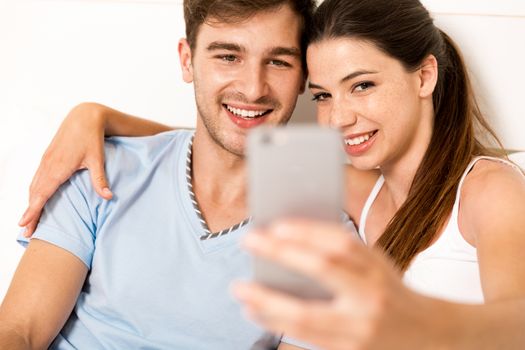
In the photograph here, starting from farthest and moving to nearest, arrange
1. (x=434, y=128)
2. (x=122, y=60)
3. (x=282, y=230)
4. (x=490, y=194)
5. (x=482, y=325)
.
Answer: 1. (x=122, y=60)
2. (x=434, y=128)
3. (x=490, y=194)
4. (x=482, y=325)
5. (x=282, y=230)

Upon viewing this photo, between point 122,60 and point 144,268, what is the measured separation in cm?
68

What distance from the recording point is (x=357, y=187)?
56.9 inches

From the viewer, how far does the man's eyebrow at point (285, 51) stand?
1.29 meters

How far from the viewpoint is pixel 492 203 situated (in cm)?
103

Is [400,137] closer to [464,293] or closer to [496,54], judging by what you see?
[464,293]

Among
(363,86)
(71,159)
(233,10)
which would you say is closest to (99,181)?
(71,159)

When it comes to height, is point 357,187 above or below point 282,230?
below

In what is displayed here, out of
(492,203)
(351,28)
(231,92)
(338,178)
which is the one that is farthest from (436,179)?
(338,178)

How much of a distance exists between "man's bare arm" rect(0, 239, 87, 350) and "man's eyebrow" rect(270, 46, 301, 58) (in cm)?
55

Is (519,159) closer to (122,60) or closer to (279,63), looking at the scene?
(279,63)

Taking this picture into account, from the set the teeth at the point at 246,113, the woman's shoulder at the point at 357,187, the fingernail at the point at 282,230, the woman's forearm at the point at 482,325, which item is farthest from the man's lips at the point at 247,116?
the fingernail at the point at 282,230

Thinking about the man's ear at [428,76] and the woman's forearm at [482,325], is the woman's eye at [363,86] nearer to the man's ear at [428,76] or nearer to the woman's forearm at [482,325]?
Answer: the man's ear at [428,76]

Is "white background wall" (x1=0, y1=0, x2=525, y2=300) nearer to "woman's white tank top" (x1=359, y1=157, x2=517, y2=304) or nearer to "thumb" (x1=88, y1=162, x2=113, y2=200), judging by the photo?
"thumb" (x1=88, y1=162, x2=113, y2=200)

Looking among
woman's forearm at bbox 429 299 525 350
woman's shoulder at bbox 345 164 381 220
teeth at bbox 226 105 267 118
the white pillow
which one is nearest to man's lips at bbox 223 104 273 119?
teeth at bbox 226 105 267 118
